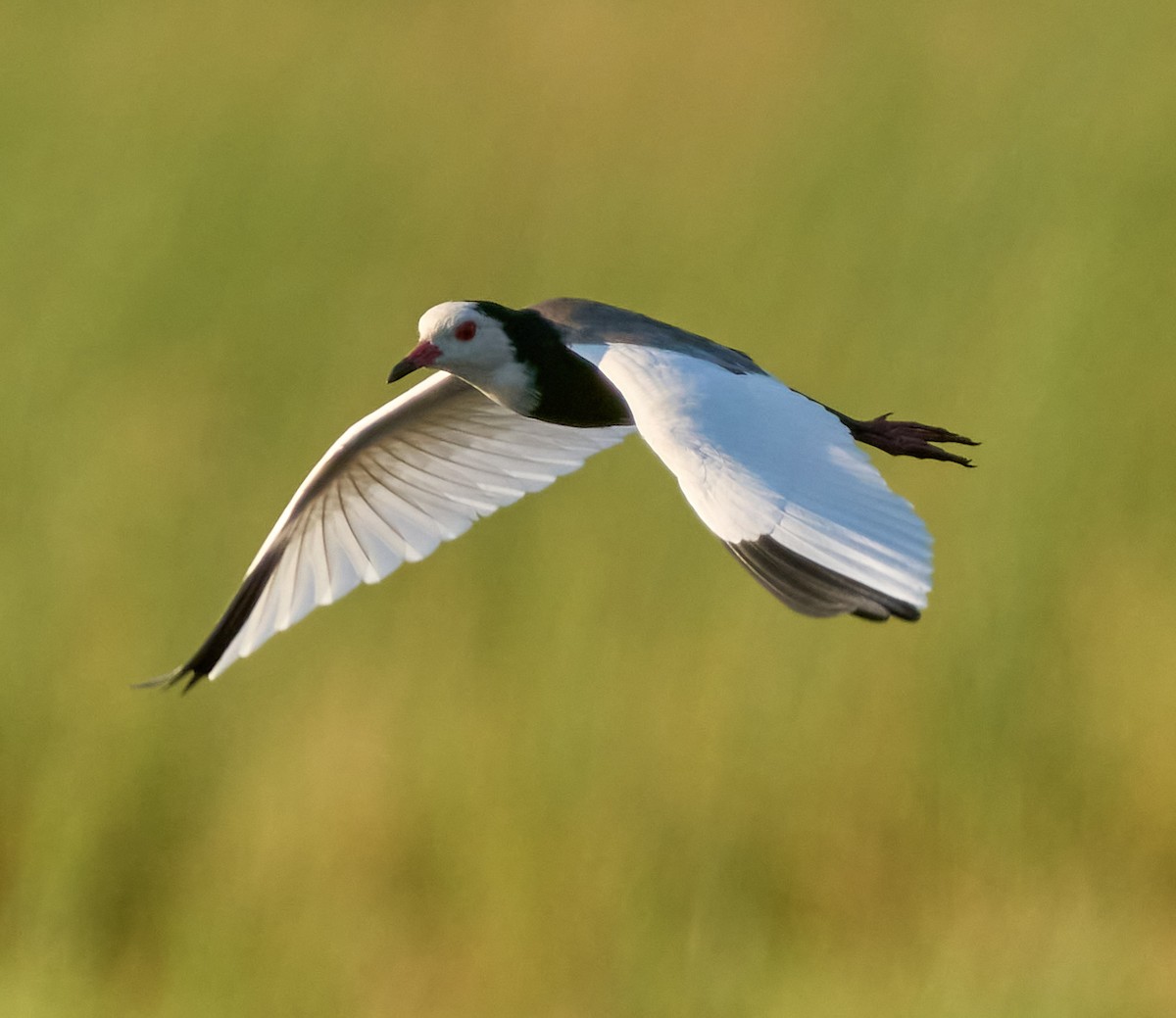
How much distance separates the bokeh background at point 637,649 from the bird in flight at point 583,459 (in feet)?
2.02

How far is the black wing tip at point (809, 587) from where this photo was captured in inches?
106

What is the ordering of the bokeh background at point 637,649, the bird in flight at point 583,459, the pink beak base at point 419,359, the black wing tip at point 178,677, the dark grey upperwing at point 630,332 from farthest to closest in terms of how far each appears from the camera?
the bokeh background at point 637,649
the black wing tip at point 178,677
the pink beak base at point 419,359
the dark grey upperwing at point 630,332
the bird in flight at point 583,459

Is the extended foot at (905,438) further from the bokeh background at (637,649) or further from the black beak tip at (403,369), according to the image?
the bokeh background at (637,649)

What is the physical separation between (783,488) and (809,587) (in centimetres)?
21

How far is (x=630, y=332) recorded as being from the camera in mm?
3629

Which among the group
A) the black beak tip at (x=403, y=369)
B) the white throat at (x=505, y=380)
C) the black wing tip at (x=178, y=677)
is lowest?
the black wing tip at (x=178, y=677)

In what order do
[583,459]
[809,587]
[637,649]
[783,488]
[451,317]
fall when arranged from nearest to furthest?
[809,587] → [783,488] → [451,317] → [583,459] → [637,649]

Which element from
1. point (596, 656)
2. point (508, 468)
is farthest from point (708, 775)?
point (508, 468)

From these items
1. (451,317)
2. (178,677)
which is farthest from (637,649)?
(451,317)

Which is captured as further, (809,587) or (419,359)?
(419,359)

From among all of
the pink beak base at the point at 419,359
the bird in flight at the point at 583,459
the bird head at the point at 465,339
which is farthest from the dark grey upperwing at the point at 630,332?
the pink beak base at the point at 419,359

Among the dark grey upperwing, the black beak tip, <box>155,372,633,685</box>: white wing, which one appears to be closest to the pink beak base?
the black beak tip

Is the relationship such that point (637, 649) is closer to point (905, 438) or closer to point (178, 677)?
point (178, 677)

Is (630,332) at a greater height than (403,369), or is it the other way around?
(630,332)
